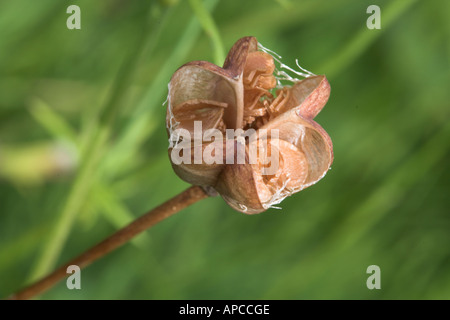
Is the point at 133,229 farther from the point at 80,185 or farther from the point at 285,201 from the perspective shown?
the point at 285,201

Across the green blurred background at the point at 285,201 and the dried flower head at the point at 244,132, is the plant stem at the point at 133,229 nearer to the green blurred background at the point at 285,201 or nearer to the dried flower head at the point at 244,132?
the dried flower head at the point at 244,132

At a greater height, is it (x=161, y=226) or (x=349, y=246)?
(x=161, y=226)

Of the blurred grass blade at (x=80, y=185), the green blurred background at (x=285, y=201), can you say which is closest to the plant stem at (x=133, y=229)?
the blurred grass blade at (x=80, y=185)

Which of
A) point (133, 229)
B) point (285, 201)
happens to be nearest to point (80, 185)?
point (133, 229)

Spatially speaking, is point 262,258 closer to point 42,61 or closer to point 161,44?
point 161,44

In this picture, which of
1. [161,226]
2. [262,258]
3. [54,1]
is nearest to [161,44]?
[54,1]

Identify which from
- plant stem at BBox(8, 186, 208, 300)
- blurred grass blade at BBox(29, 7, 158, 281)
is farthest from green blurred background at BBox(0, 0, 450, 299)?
plant stem at BBox(8, 186, 208, 300)
